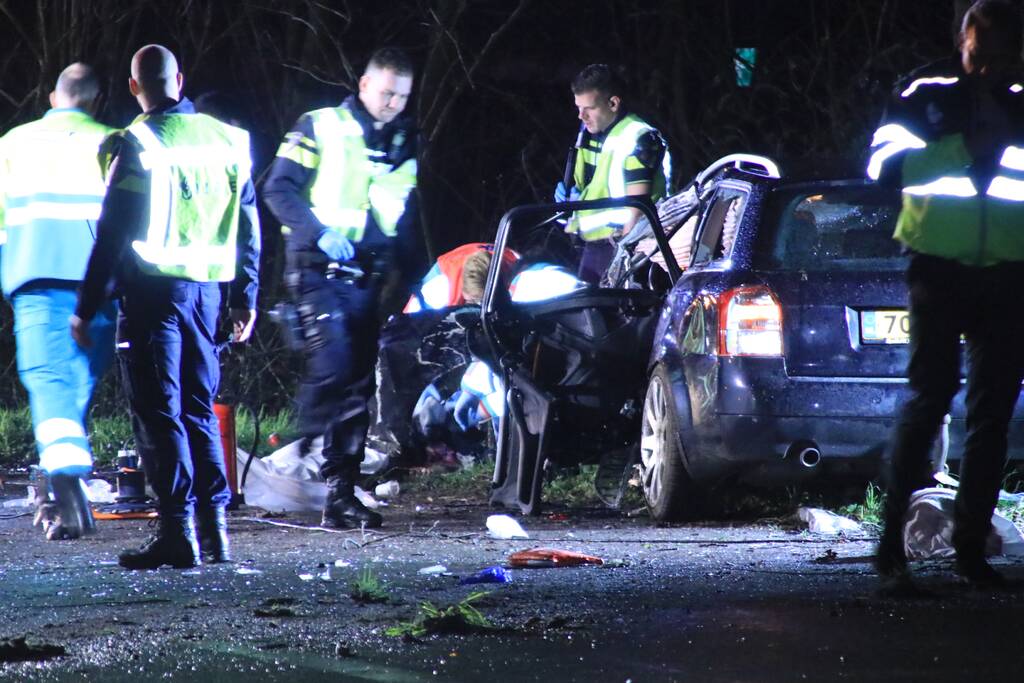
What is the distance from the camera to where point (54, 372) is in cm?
747

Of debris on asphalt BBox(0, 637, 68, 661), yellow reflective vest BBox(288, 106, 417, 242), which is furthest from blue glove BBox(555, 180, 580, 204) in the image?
debris on asphalt BBox(0, 637, 68, 661)

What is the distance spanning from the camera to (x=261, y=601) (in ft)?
17.7

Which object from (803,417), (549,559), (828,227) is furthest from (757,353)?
(549,559)

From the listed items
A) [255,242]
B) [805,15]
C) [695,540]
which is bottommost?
[695,540]

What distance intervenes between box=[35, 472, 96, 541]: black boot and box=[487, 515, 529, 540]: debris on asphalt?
1.76 m

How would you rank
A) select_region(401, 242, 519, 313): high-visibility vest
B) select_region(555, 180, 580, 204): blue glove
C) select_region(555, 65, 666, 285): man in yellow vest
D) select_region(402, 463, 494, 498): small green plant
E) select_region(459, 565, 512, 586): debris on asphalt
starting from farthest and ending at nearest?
select_region(401, 242, 519, 313): high-visibility vest < select_region(555, 180, 580, 204): blue glove < select_region(555, 65, 666, 285): man in yellow vest < select_region(402, 463, 494, 498): small green plant < select_region(459, 565, 512, 586): debris on asphalt

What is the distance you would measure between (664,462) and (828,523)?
82 cm

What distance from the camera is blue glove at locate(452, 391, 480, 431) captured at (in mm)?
10141

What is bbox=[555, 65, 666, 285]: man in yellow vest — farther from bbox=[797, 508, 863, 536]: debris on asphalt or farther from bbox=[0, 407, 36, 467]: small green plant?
bbox=[0, 407, 36, 467]: small green plant

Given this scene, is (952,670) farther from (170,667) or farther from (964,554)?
(170,667)

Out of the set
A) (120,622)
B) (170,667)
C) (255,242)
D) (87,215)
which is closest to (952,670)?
(170,667)

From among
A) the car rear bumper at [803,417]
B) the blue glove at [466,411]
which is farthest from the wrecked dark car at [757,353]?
the blue glove at [466,411]

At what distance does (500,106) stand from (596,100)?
11630 millimetres

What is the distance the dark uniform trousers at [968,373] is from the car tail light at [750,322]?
1.67 metres
